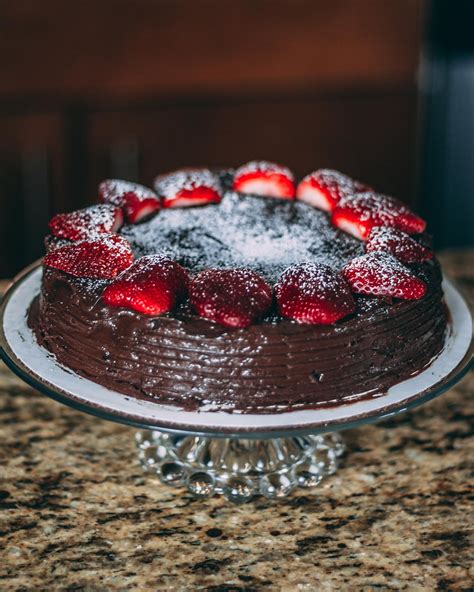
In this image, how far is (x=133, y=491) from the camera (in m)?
1.45

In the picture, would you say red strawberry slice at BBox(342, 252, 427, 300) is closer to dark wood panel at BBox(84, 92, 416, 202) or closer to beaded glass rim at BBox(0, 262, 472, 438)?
beaded glass rim at BBox(0, 262, 472, 438)

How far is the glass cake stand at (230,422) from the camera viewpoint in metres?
1.30

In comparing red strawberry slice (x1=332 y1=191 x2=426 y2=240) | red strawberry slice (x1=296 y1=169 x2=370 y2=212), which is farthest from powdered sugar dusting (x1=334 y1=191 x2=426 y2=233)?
red strawberry slice (x1=296 y1=169 x2=370 y2=212)

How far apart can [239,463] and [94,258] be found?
0.45 m

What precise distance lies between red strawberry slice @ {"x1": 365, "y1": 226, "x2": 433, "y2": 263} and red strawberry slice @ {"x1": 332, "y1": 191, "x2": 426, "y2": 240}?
0.08 m

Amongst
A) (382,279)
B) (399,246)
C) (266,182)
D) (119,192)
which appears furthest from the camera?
(266,182)

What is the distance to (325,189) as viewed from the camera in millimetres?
1873

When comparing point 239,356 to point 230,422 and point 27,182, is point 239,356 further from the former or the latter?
point 27,182

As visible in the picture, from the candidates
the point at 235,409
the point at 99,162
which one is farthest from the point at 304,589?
the point at 99,162

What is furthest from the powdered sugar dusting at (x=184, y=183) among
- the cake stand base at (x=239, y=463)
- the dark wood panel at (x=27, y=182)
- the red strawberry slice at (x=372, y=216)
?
the dark wood panel at (x=27, y=182)

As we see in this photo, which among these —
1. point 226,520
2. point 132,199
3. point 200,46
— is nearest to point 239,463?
point 226,520

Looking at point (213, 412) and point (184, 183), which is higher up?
point (184, 183)

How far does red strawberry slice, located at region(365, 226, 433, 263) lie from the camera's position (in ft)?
5.18

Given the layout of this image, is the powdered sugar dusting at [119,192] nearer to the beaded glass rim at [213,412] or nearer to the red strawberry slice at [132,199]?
the red strawberry slice at [132,199]
